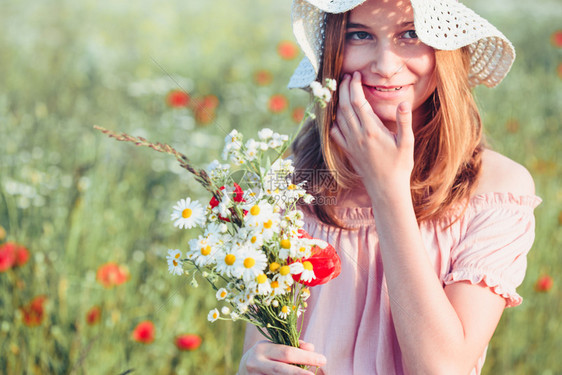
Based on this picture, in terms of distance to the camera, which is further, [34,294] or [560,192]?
[560,192]

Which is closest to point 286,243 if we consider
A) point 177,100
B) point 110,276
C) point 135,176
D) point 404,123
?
point 404,123

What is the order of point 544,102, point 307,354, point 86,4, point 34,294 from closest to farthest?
point 307,354 → point 34,294 → point 544,102 → point 86,4

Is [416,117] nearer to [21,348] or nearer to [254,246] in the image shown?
[254,246]

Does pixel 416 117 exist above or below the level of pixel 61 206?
above

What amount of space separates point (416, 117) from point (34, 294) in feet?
5.38

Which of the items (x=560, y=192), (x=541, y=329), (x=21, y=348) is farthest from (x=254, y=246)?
(x=560, y=192)

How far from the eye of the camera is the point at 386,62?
1.36 meters

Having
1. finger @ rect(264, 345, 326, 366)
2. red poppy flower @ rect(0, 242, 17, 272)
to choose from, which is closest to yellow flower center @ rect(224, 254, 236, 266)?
finger @ rect(264, 345, 326, 366)

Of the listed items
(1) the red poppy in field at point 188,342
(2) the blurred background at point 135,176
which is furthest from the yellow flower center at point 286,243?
(1) the red poppy in field at point 188,342

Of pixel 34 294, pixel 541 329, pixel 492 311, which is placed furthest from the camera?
pixel 541 329

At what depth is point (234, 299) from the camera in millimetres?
996

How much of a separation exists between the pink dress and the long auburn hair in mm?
66

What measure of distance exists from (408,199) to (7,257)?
1544 millimetres

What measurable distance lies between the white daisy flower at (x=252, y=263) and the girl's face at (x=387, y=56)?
0.67 metres
